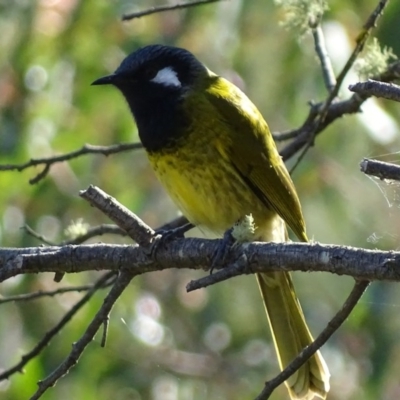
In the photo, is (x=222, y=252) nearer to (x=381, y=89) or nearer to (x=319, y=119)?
(x=381, y=89)

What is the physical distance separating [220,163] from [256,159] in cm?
19

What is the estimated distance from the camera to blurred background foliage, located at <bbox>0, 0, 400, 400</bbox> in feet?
14.8

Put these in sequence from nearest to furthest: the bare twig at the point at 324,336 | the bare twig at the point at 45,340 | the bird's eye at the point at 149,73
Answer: the bare twig at the point at 324,336
the bare twig at the point at 45,340
the bird's eye at the point at 149,73

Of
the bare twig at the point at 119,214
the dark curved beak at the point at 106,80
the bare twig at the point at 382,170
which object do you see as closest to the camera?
the bare twig at the point at 382,170

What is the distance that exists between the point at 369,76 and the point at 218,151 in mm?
615

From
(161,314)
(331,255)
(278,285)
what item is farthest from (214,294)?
(331,255)

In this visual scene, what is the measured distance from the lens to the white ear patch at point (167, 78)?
12.1 feet

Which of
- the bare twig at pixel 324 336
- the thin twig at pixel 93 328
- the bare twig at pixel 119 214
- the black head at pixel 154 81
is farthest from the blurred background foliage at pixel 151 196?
the bare twig at pixel 324 336

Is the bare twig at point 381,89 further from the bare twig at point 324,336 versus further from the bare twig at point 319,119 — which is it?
the bare twig at point 319,119

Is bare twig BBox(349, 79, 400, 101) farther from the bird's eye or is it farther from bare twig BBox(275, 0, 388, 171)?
the bird's eye

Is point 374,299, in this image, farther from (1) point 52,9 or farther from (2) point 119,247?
(1) point 52,9

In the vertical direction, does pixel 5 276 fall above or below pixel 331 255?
below

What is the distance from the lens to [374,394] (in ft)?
13.5

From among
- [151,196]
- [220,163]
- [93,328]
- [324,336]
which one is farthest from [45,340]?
[151,196]
